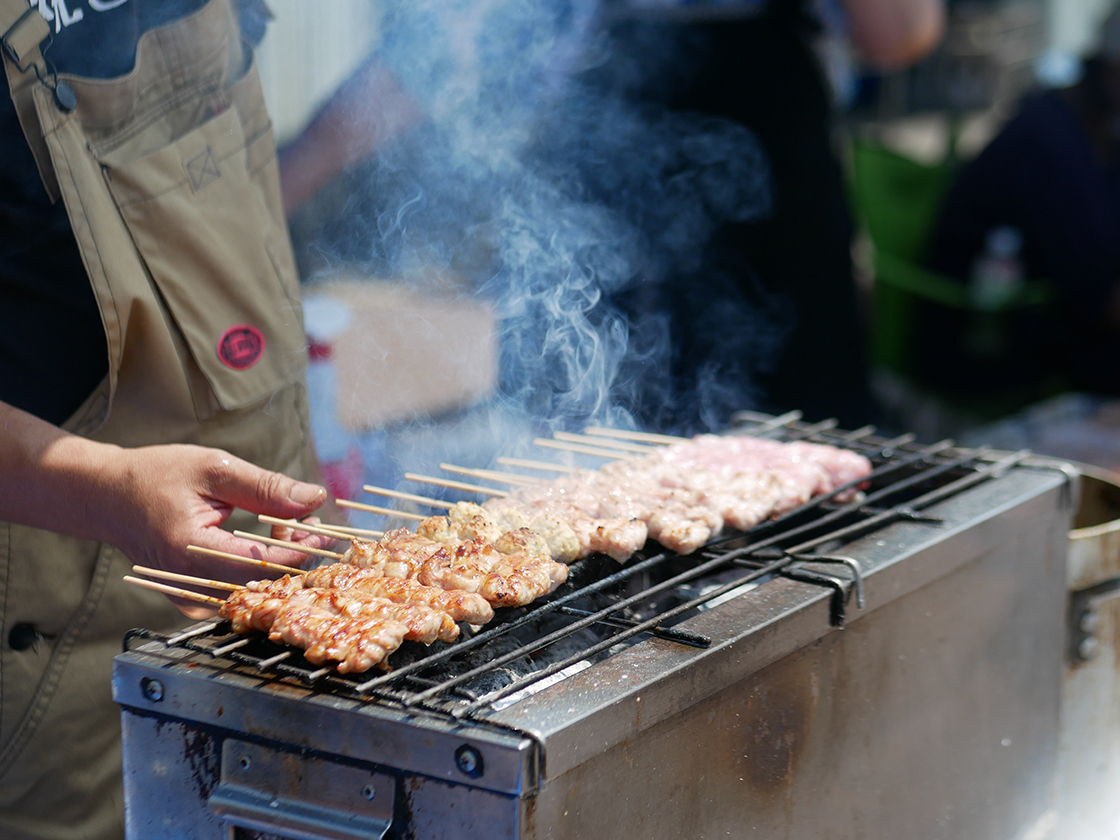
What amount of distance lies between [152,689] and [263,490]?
1.67ft

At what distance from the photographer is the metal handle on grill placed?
1675 mm

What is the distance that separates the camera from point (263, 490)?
7.17 ft

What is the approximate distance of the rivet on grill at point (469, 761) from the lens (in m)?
1.54

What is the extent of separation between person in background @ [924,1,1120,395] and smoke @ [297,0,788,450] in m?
2.51

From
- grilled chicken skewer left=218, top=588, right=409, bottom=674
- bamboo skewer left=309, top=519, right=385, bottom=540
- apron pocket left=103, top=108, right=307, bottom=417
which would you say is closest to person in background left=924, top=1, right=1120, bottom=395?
apron pocket left=103, top=108, right=307, bottom=417

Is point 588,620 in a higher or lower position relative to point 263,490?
lower

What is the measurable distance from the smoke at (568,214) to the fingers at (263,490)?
1.76 meters

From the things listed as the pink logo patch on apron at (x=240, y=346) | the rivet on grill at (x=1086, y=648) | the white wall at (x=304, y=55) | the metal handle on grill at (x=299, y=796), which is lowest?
the rivet on grill at (x=1086, y=648)

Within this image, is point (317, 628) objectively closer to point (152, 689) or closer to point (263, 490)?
point (152, 689)

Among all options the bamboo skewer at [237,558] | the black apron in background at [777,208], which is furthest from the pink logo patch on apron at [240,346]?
the black apron in background at [777,208]

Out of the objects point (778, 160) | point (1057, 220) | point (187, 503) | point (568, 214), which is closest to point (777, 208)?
point (778, 160)

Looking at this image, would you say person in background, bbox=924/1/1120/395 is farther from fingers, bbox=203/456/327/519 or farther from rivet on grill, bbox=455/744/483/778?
rivet on grill, bbox=455/744/483/778

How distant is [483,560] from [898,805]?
4.07ft

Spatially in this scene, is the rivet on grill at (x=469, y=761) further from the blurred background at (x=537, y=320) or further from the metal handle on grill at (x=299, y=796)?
the blurred background at (x=537, y=320)
